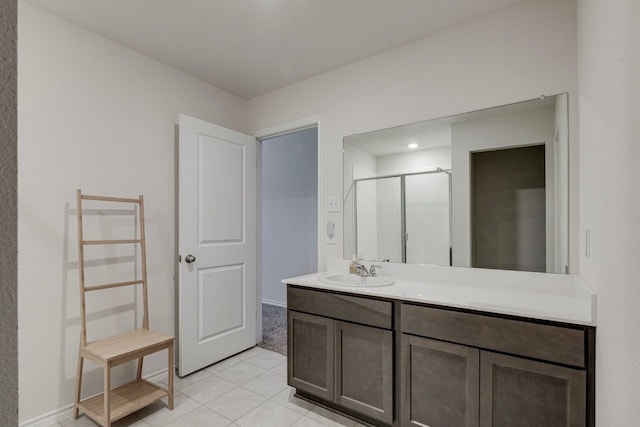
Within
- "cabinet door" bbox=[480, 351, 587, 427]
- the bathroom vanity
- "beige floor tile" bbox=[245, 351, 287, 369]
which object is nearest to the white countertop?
the bathroom vanity

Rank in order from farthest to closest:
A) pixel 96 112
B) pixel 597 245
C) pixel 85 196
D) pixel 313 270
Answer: pixel 313 270 → pixel 96 112 → pixel 85 196 → pixel 597 245

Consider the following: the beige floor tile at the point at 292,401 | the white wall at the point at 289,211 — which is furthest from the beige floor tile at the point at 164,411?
the white wall at the point at 289,211

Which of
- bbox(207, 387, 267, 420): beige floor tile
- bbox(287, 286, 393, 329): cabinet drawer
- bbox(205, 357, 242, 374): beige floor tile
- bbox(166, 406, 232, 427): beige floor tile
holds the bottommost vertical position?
bbox(205, 357, 242, 374): beige floor tile

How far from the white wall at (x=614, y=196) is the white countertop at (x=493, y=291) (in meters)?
0.15

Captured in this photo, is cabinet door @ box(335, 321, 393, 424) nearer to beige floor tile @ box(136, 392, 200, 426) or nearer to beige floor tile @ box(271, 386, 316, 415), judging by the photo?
beige floor tile @ box(271, 386, 316, 415)

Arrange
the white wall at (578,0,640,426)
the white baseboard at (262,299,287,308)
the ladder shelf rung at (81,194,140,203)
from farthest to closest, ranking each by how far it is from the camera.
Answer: the white baseboard at (262,299,287,308) → the ladder shelf rung at (81,194,140,203) → the white wall at (578,0,640,426)

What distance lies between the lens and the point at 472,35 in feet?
6.45

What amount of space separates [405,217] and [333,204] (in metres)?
0.61

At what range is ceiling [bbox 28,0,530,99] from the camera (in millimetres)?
1834

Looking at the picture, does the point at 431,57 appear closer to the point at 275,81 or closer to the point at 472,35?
the point at 472,35

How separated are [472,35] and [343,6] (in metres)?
0.85

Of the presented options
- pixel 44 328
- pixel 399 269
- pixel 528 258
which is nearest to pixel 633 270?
pixel 528 258

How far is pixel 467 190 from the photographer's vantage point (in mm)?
1994
